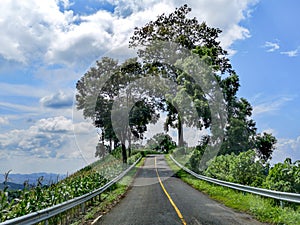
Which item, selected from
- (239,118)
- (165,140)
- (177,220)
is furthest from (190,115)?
(165,140)

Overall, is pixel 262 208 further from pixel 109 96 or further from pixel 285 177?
pixel 109 96

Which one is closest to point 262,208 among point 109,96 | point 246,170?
point 246,170

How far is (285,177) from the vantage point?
12680 millimetres

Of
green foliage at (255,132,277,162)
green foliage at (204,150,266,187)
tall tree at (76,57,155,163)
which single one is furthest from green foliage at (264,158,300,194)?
tall tree at (76,57,155,163)

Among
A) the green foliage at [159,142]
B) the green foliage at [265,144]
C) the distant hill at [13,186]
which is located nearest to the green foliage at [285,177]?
the distant hill at [13,186]

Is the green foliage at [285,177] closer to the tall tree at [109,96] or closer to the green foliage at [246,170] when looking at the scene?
the green foliage at [246,170]

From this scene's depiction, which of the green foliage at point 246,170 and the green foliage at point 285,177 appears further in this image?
the green foliage at point 246,170

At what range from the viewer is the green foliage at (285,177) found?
1225cm

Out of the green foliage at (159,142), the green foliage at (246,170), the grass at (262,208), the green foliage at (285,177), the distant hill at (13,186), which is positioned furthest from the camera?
the green foliage at (159,142)

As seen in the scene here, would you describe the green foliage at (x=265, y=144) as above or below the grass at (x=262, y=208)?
above

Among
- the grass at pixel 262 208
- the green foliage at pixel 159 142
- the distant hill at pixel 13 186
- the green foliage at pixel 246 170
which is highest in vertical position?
the green foliage at pixel 159 142

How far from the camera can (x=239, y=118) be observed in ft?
108

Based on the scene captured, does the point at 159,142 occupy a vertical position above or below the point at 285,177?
above

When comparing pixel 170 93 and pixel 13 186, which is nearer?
pixel 13 186
